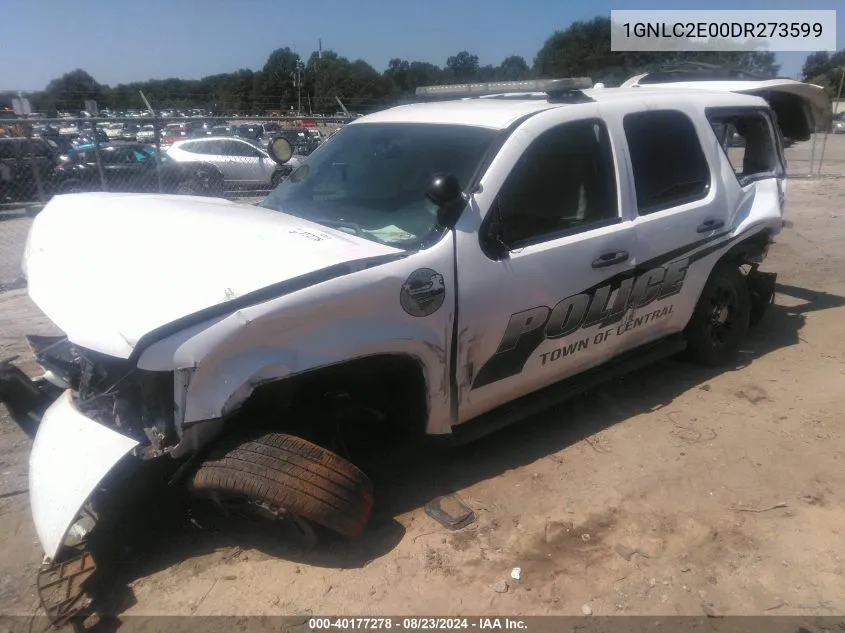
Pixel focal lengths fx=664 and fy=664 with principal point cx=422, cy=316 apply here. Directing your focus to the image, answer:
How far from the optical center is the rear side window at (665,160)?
393cm

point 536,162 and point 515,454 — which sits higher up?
point 536,162

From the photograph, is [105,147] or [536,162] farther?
[105,147]

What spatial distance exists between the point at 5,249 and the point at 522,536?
31.7 ft

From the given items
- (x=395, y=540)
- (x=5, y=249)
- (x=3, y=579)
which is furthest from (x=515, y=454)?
(x=5, y=249)

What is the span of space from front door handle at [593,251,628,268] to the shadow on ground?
1.05 meters

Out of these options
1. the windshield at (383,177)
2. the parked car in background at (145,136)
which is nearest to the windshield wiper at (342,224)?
the windshield at (383,177)

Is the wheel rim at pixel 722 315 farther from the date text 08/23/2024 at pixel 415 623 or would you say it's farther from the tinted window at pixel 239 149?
the tinted window at pixel 239 149

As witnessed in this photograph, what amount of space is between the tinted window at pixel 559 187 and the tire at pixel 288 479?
1.36 m

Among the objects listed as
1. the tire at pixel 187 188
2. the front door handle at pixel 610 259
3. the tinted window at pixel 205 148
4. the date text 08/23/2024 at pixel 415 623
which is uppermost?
the tinted window at pixel 205 148

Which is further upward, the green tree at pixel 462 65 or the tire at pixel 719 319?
the green tree at pixel 462 65

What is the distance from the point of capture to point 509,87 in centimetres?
427

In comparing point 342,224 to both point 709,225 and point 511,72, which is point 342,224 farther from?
point 511,72

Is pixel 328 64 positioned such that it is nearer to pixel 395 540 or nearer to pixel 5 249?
pixel 5 249

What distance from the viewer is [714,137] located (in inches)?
177
